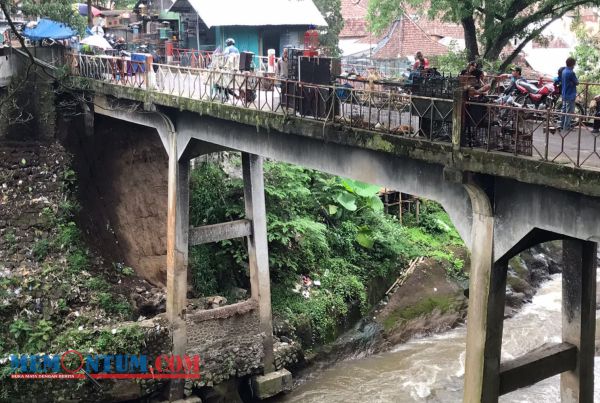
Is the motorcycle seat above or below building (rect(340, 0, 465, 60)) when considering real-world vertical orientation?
below

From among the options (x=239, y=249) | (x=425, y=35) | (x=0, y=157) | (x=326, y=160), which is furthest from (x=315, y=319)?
(x=425, y=35)

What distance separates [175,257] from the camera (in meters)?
16.7

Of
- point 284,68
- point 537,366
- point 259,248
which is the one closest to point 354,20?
point 259,248

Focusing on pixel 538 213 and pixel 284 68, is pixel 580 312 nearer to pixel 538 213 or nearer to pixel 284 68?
pixel 538 213

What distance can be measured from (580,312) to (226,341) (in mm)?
8891

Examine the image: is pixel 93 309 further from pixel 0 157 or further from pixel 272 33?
pixel 272 33

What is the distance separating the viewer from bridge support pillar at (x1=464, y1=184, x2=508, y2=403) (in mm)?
9039

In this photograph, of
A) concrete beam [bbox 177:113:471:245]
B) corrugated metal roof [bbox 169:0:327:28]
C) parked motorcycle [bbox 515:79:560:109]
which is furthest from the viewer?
corrugated metal roof [bbox 169:0:327:28]

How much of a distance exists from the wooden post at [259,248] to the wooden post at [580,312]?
7.99 m

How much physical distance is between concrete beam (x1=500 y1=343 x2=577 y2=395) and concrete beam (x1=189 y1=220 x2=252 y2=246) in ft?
27.4

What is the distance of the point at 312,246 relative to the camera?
20.2 m

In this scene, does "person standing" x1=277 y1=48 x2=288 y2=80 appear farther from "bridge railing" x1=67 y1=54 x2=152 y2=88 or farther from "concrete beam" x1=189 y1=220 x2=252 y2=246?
"concrete beam" x1=189 y1=220 x2=252 y2=246

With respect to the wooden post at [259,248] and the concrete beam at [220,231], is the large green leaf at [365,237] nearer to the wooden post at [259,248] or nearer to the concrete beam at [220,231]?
the wooden post at [259,248]

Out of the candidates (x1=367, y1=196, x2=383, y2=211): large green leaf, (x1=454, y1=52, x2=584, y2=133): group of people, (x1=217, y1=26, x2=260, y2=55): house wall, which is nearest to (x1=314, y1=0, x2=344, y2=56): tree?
(x1=217, y1=26, x2=260, y2=55): house wall
